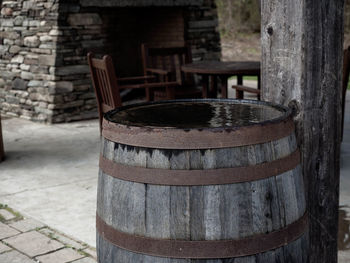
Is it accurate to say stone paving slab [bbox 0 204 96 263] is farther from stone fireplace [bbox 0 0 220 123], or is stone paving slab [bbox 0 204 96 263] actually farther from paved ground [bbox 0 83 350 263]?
stone fireplace [bbox 0 0 220 123]

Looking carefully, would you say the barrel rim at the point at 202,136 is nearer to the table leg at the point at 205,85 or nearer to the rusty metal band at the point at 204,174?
the rusty metal band at the point at 204,174

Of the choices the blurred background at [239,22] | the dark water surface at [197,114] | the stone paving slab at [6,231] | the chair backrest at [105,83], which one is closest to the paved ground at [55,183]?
the stone paving slab at [6,231]

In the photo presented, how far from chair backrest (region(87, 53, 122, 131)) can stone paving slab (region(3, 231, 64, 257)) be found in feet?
4.10

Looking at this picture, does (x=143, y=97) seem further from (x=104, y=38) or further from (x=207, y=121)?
(x=207, y=121)

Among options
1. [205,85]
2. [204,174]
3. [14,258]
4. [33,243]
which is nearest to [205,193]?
[204,174]

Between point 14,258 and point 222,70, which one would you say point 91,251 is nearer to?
point 14,258

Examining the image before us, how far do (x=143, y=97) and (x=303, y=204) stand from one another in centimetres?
618

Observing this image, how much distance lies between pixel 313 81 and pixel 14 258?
1819 mm

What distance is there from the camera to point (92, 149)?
18.1ft

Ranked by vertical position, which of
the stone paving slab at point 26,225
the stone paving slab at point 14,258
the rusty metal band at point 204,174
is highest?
the rusty metal band at point 204,174

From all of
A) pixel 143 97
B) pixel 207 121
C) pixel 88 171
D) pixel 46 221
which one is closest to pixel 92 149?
pixel 88 171

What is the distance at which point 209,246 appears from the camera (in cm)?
199

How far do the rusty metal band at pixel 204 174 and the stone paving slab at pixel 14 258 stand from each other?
130 cm

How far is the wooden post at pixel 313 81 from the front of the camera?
2.30 m
